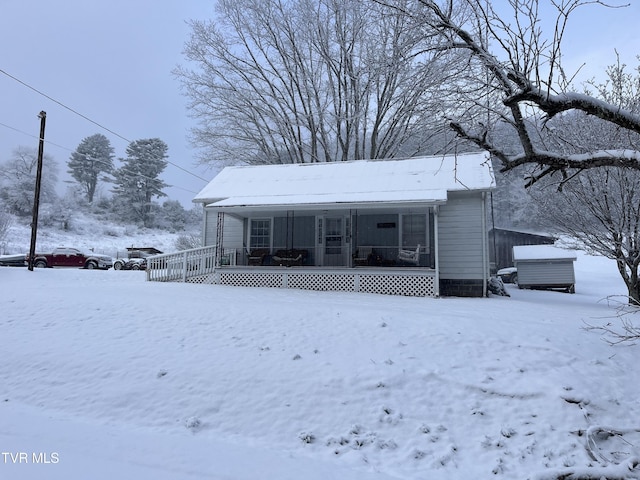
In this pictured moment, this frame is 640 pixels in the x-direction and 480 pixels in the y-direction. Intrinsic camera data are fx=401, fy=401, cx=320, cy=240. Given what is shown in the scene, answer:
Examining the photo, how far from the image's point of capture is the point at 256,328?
7.19 meters

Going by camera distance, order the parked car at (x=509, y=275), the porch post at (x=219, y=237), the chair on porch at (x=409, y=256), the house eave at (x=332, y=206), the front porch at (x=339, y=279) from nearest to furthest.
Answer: the house eave at (x=332, y=206), the front porch at (x=339, y=279), the chair on porch at (x=409, y=256), the porch post at (x=219, y=237), the parked car at (x=509, y=275)

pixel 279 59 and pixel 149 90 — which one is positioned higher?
pixel 149 90

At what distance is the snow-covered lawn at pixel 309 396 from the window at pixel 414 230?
20.3 ft

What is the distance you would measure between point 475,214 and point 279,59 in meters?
16.2

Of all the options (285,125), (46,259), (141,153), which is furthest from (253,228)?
(141,153)

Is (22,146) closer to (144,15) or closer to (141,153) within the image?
(141,153)

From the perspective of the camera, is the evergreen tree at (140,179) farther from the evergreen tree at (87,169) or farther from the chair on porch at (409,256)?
the chair on porch at (409,256)

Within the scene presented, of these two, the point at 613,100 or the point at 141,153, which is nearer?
the point at 613,100

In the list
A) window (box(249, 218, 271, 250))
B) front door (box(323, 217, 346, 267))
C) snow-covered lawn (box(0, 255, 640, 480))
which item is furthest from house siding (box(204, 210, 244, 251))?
snow-covered lawn (box(0, 255, 640, 480))

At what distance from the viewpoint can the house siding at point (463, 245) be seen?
43.0ft

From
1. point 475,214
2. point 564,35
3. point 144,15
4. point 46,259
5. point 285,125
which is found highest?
point 144,15

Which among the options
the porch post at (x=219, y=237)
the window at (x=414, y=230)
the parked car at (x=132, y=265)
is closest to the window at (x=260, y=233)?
the porch post at (x=219, y=237)

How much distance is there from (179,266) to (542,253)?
1749cm

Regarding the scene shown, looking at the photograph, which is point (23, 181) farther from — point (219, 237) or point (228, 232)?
point (219, 237)
